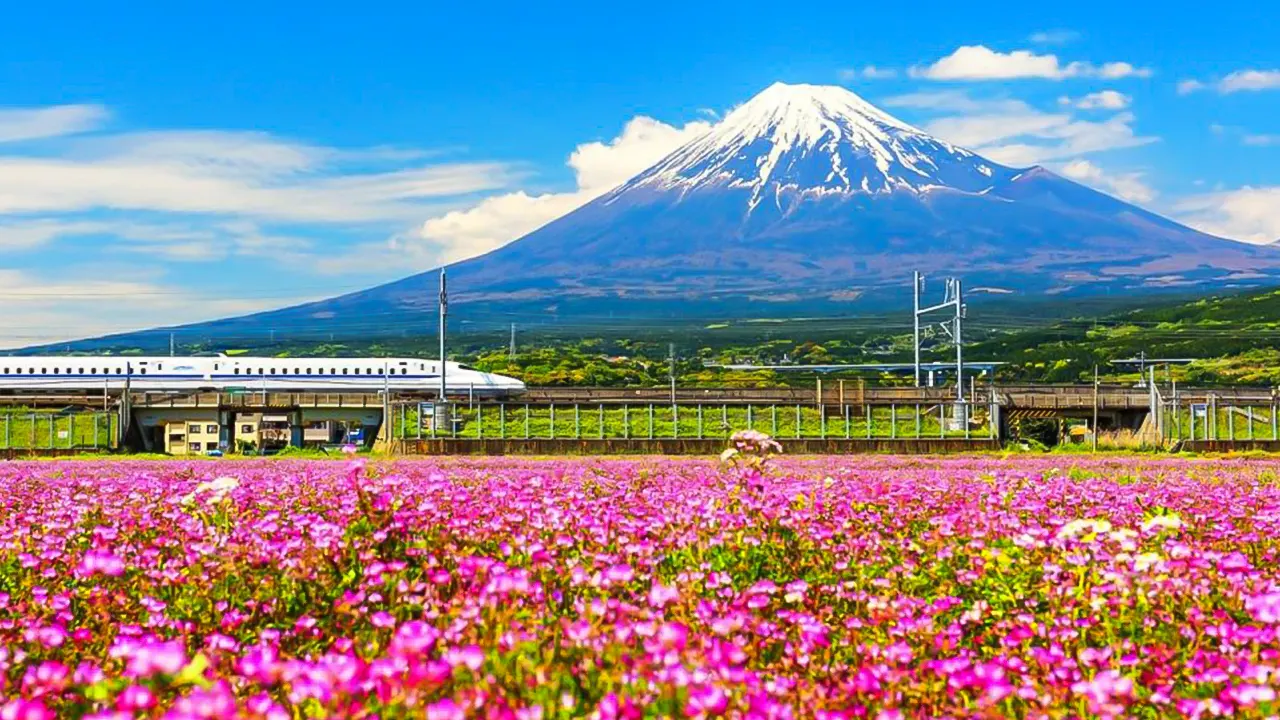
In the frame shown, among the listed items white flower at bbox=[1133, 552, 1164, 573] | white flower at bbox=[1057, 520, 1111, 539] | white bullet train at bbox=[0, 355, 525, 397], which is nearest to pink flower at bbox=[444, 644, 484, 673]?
white flower at bbox=[1133, 552, 1164, 573]

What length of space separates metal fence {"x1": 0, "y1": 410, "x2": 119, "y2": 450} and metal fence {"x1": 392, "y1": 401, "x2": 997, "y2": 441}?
12.3 meters

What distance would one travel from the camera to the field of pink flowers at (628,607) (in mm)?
4199

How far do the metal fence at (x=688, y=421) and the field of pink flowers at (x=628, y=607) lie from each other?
4176 centimetres

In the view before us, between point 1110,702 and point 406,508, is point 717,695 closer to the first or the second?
point 1110,702

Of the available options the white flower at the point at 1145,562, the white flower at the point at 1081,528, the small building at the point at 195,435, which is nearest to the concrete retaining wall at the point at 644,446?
the white flower at the point at 1081,528

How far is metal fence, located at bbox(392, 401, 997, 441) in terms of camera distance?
5219cm

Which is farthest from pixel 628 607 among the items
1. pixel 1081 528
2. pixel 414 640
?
pixel 1081 528

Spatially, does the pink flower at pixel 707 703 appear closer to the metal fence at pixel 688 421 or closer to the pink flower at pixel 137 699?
the pink flower at pixel 137 699

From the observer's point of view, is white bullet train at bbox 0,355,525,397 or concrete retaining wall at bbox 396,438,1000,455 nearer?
concrete retaining wall at bbox 396,438,1000,455

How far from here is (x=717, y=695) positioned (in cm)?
395

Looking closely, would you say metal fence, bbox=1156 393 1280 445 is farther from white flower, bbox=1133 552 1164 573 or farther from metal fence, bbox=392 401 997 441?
white flower, bbox=1133 552 1164 573

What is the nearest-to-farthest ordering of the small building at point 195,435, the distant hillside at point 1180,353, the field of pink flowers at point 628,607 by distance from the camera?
the field of pink flowers at point 628,607 → the small building at point 195,435 → the distant hillside at point 1180,353

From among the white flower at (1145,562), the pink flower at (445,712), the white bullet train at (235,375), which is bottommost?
the white bullet train at (235,375)

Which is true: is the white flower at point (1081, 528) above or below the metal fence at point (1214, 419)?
above
